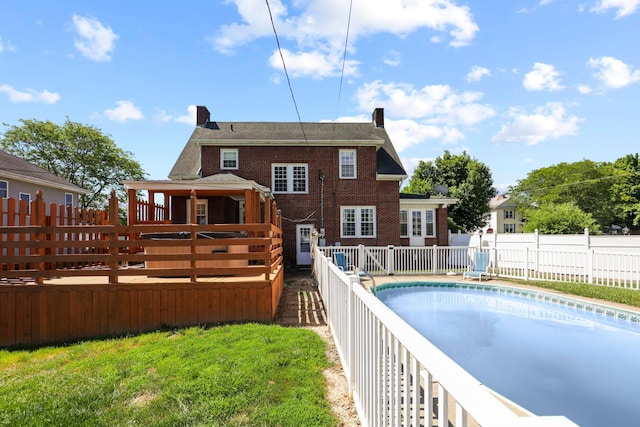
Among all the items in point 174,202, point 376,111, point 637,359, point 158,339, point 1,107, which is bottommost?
point 637,359

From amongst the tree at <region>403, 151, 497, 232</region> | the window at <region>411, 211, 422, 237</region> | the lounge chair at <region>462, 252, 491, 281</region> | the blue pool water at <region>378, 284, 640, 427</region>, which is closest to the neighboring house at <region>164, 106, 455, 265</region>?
the window at <region>411, 211, 422, 237</region>

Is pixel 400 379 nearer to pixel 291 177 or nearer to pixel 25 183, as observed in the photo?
pixel 291 177

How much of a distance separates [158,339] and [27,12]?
14719 millimetres

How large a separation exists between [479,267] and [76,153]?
3256 cm

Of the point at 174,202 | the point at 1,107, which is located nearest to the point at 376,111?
the point at 174,202

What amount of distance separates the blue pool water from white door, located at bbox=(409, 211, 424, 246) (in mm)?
7926

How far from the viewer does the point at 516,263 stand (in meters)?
13.7

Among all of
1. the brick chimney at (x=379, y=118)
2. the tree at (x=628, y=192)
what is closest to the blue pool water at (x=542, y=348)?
the brick chimney at (x=379, y=118)

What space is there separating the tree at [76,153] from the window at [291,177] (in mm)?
17007

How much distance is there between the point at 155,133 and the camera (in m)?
20.9

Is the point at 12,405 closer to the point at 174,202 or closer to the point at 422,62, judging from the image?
the point at 422,62

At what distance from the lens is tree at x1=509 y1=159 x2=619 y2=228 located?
41.2 m

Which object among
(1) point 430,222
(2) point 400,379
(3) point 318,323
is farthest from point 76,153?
(2) point 400,379

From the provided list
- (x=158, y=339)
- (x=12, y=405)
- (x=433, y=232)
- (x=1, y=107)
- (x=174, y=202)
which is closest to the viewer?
(x=12, y=405)
